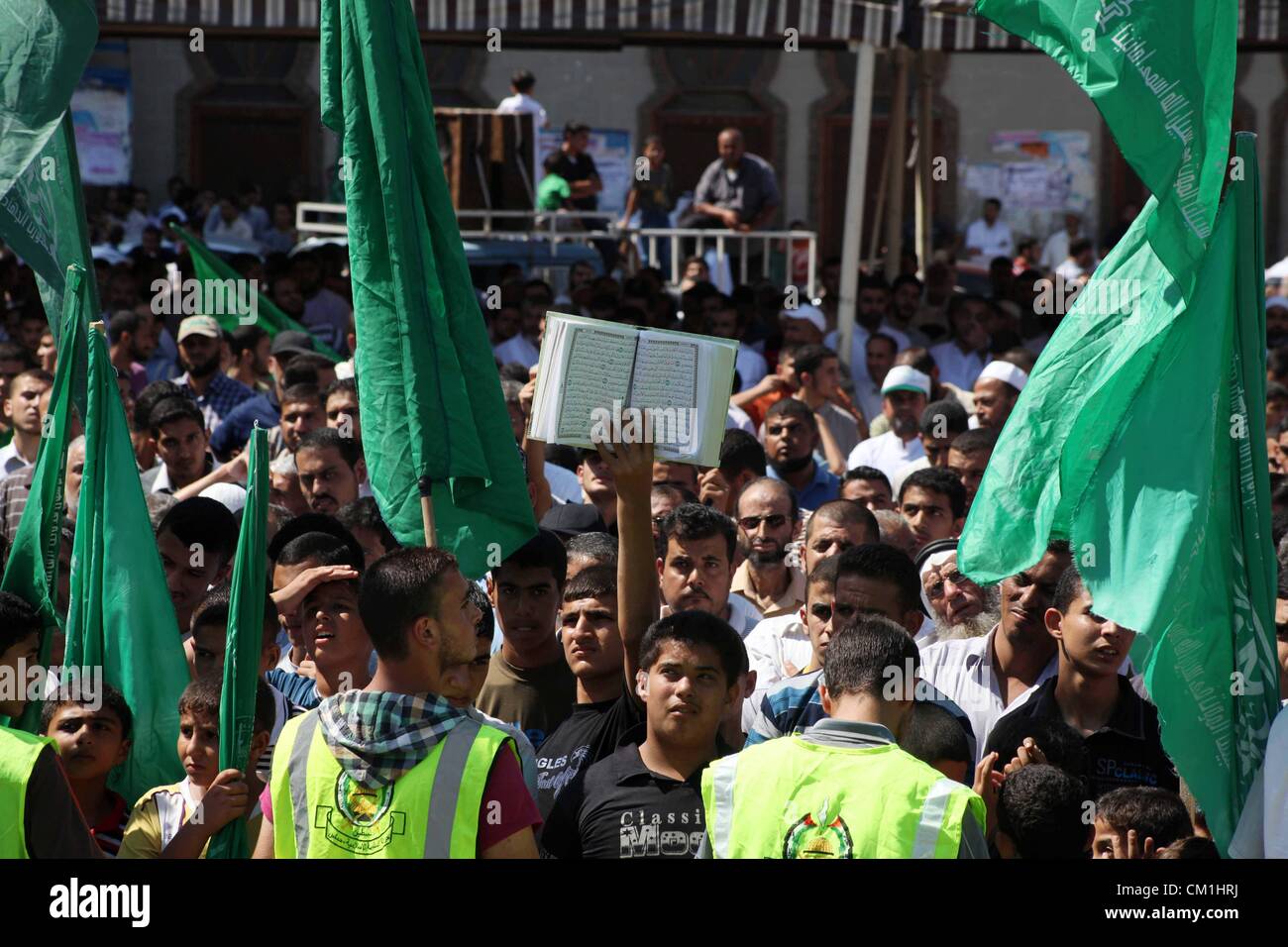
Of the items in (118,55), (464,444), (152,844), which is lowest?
(152,844)

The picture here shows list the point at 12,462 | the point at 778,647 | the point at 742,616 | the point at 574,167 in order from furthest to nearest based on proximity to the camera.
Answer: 1. the point at 574,167
2. the point at 12,462
3. the point at 742,616
4. the point at 778,647

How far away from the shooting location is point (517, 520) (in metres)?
4.63

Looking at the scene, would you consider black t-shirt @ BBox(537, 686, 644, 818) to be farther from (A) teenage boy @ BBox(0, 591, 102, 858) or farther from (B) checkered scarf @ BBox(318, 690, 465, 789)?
(A) teenage boy @ BBox(0, 591, 102, 858)


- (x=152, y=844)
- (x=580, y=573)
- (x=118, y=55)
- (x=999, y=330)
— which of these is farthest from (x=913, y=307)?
(x=118, y=55)

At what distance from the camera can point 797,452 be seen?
754cm

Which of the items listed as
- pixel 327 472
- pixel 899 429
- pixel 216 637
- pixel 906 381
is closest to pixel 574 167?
pixel 906 381

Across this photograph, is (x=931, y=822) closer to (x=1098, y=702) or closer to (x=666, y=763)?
(x=666, y=763)

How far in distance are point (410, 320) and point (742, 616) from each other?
5.31 feet

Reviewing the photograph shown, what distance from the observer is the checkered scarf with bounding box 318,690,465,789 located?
11.3 ft

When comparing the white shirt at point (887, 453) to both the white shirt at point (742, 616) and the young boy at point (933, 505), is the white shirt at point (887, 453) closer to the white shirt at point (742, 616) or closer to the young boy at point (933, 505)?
the young boy at point (933, 505)

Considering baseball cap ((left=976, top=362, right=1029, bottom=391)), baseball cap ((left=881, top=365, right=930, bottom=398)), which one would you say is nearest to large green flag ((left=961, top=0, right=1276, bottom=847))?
baseball cap ((left=976, top=362, right=1029, bottom=391))

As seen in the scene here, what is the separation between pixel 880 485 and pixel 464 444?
2563mm

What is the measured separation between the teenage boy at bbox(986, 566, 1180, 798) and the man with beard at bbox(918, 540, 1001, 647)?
25.0 inches

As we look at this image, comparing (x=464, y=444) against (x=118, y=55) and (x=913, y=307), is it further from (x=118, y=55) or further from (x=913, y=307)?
(x=118, y=55)
